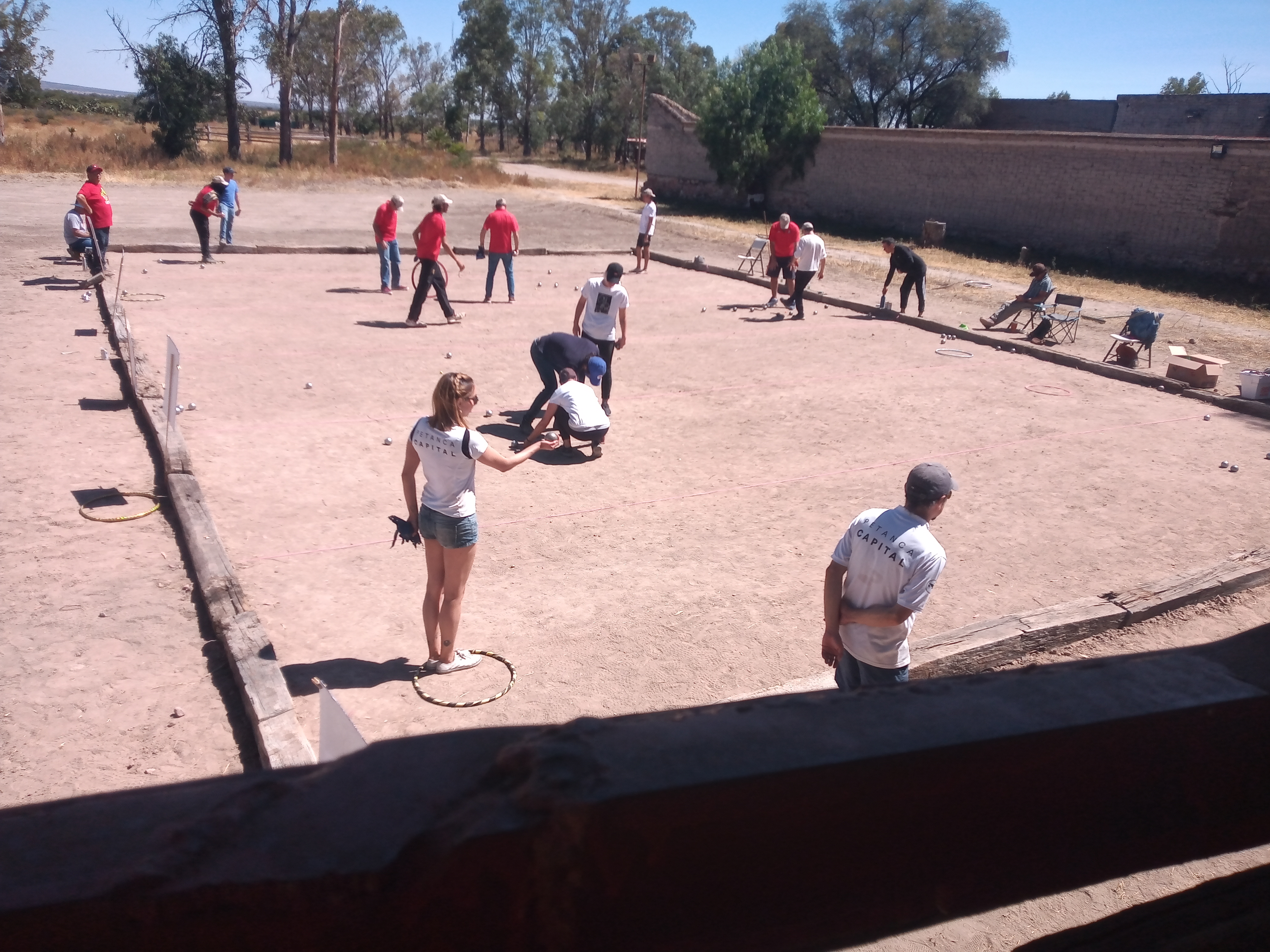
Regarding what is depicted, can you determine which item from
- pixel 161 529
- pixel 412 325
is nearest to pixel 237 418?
pixel 161 529

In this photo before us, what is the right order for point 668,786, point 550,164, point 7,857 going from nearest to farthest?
point 7,857 → point 668,786 → point 550,164

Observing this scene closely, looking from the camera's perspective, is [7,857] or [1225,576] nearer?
[7,857]

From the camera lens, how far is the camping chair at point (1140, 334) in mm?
14250

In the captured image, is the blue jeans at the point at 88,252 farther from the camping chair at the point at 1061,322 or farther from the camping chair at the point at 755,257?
the camping chair at the point at 1061,322

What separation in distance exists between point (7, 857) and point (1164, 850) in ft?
3.66

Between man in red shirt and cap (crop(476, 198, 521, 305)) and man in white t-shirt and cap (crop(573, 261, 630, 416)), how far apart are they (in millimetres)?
6389

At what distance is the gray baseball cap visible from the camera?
161 inches

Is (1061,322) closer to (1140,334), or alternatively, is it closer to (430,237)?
(1140,334)

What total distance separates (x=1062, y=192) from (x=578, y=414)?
22323 millimetres

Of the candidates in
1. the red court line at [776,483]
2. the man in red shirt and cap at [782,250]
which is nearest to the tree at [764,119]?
the man in red shirt and cap at [782,250]

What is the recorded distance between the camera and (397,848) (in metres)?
0.76

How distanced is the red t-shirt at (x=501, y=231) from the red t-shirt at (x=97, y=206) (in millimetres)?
6309

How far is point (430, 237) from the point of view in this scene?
1438cm

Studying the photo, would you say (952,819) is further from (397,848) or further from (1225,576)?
(1225,576)
